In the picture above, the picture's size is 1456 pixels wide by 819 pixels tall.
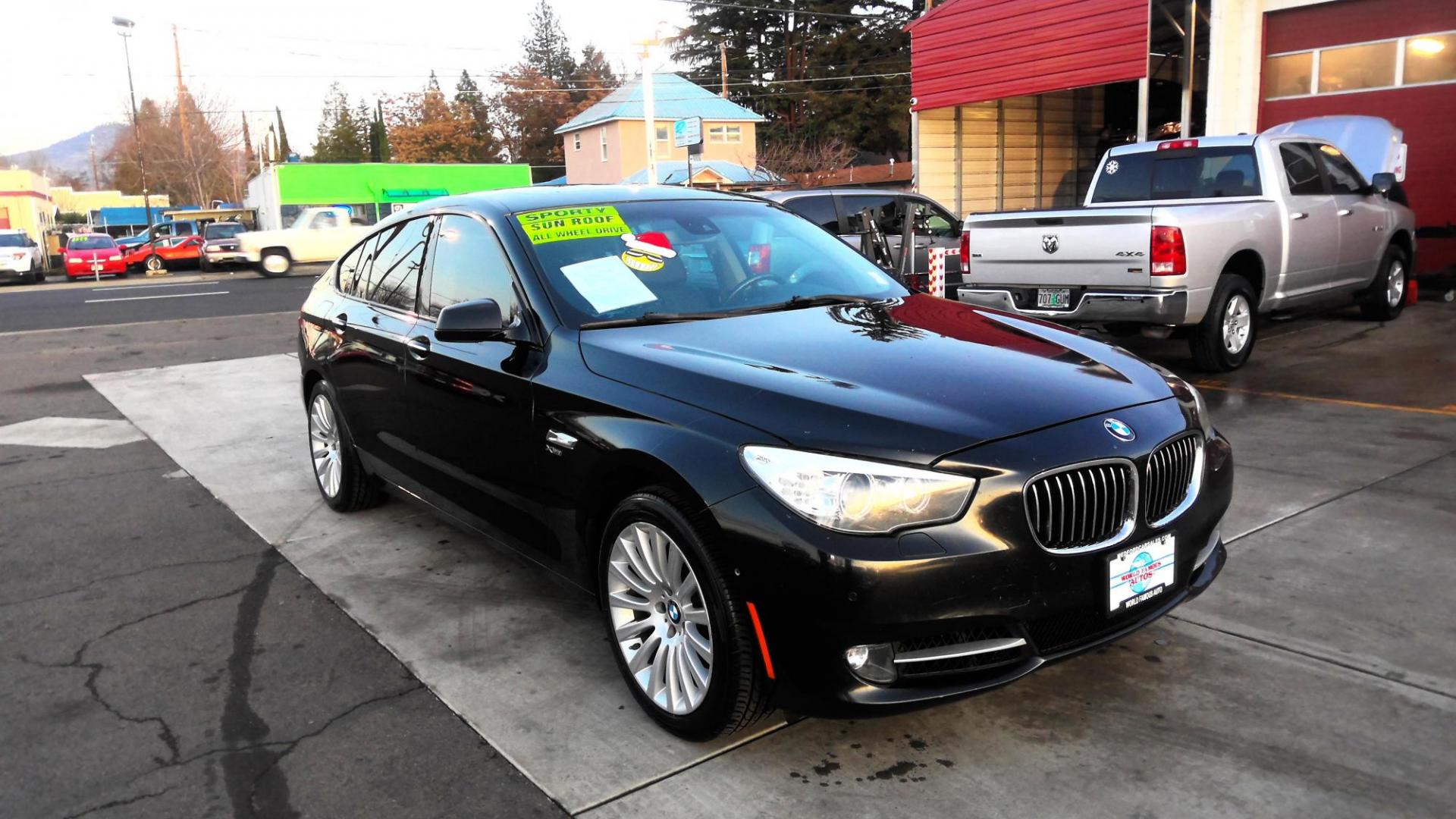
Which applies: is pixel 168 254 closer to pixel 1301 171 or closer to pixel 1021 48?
pixel 1021 48

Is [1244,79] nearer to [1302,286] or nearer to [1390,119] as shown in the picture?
[1390,119]

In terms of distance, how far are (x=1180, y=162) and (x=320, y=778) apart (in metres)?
8.85

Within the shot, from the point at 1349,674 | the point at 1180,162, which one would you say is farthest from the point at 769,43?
the point at 1349,674

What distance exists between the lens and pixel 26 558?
5273 mm

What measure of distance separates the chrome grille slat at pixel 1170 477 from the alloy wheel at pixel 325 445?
4087mm

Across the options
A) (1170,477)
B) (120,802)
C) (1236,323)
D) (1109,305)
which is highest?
(1109,305)

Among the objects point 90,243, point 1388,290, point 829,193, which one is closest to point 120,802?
point 829,193

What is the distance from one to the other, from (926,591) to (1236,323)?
6.84 metres

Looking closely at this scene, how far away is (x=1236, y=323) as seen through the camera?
8445 mm

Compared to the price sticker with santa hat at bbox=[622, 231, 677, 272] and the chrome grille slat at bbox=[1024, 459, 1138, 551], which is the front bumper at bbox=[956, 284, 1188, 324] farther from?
the chrome grille slat at bbox=[1024, 459, 1138, 551]

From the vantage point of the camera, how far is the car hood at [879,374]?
2.87 m

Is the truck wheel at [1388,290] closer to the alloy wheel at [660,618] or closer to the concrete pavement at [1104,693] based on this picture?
the concrete pavement at [1104,693]

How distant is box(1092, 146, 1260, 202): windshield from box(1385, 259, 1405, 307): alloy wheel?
2.82 m

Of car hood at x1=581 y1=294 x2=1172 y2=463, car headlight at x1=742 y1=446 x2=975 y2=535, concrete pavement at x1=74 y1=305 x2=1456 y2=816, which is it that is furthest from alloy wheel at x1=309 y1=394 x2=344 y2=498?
car headlight at x1=742 y1=446 x2=975 y2=535
